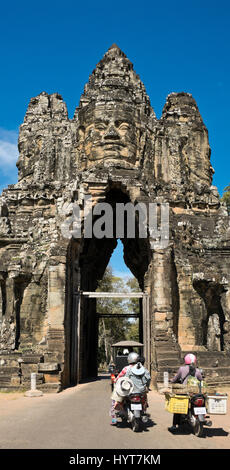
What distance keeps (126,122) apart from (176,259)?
297 inches

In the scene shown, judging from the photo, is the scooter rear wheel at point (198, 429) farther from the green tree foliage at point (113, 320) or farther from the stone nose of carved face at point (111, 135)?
the green tree foliage at point (113, 320)

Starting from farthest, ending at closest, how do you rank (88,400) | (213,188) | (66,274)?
(213,188), (66,274), (88,400)

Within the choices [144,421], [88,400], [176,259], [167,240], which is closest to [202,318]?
[176,259]

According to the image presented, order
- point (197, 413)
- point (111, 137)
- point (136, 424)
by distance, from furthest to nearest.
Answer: point (111, 137)
point (136, 424)
point (197, 413)

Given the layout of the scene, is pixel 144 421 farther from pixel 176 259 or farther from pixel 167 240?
pixel 176 259

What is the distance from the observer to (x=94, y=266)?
23641 mm

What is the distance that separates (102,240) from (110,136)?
641 cm

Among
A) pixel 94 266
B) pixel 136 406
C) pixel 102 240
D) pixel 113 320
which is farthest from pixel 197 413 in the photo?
pixel 113 320

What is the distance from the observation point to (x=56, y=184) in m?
21.5

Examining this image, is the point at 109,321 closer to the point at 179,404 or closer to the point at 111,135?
the point at 111,135

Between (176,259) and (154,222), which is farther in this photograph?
(176,259)

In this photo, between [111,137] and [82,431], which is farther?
[111,137]

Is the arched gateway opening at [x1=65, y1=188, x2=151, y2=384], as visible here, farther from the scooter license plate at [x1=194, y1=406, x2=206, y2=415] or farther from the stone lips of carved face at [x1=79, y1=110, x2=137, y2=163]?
the scooter license plate at [x1=194, y1=406, x2=206, y2=415]

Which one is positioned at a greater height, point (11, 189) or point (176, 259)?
point (11, 189)
